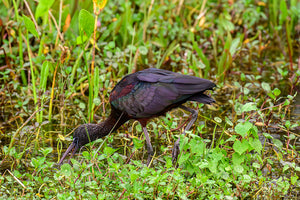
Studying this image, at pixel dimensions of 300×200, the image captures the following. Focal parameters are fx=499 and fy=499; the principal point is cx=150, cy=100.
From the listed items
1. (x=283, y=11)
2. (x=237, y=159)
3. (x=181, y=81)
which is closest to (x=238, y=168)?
(x=237, y=159)

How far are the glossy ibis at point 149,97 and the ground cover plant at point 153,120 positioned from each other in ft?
0.59

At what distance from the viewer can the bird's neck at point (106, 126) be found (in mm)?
4262

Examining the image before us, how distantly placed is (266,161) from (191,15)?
370 centimetres

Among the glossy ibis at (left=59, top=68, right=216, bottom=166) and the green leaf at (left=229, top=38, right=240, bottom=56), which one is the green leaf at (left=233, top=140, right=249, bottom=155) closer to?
the glossy ibis at (left=59, top=68, right=216, bottom=166)

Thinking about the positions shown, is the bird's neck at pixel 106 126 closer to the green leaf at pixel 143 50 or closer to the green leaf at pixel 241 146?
the green leaf at pixel 241 146

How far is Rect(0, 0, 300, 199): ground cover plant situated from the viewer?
3.50 metres

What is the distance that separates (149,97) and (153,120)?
35.9 inches

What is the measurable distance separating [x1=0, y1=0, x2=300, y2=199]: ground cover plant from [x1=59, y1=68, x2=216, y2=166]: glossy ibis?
18 centimetres

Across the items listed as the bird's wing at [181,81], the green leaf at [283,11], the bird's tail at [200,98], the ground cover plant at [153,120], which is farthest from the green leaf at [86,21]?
the green leaf at [283,11]

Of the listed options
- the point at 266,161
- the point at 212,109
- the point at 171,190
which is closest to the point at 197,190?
the point at 171,190

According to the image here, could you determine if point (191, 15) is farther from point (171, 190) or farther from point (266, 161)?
point (171, 190)

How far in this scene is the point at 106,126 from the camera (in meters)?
4.30

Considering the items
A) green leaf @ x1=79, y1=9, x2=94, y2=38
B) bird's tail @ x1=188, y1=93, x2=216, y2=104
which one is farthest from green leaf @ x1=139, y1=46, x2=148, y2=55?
bird's tail @ x1=188, y1=93, x2=216, y2=104

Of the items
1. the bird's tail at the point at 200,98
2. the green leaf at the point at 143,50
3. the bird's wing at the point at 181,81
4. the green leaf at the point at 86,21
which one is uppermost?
the green leaf at the point at 86,21
